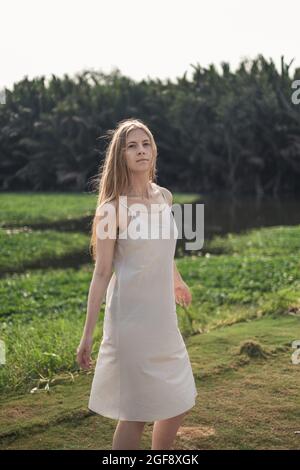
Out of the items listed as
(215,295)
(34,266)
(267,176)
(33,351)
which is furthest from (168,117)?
(33,351)

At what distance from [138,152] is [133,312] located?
67cm

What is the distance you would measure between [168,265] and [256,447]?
3.45 feet

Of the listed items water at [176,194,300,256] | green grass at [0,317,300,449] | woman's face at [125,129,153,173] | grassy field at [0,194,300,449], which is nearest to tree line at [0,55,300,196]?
water at [176,194,300,256]

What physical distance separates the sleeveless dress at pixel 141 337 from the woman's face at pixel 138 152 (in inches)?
5.9

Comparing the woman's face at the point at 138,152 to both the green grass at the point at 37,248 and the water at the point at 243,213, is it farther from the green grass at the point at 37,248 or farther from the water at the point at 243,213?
the water at the point at 243,213

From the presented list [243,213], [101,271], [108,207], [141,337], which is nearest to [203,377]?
[141,337]

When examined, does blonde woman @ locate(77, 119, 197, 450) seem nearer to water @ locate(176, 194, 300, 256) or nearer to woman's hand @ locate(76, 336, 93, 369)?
woman's hand @ locate(76, 336, 93, 369)

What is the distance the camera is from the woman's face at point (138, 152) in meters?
2.71

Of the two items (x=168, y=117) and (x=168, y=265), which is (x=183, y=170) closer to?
(x=168, y=117)

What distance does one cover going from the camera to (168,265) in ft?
8.94

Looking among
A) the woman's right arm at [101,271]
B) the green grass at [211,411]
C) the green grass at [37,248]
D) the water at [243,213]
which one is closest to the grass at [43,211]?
the green grass at [37,248]

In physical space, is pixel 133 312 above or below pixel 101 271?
below

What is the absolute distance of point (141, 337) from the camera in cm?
262

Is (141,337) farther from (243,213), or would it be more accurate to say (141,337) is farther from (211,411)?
(243,213)
